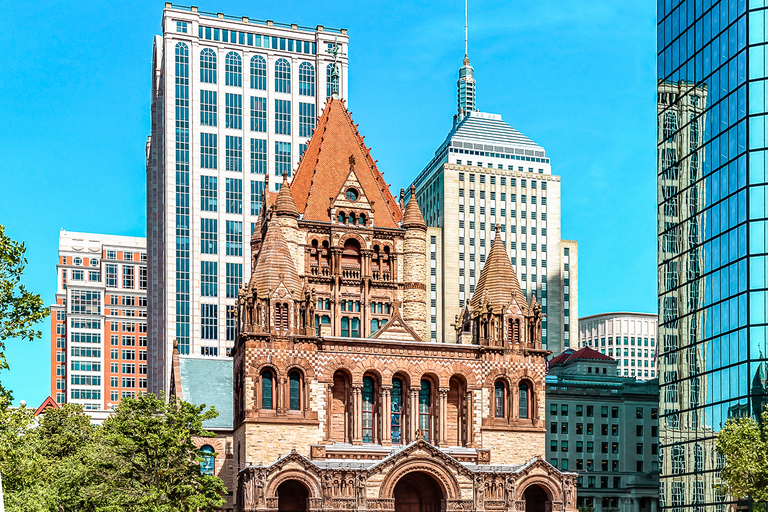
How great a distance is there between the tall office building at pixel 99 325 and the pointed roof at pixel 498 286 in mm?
110265

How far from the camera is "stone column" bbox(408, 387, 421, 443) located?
6812cm

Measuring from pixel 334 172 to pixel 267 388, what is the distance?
28552mm

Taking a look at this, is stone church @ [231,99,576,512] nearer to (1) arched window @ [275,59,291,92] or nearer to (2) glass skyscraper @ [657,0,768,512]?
(2) glass skyscraper @ [657,0,768,512]

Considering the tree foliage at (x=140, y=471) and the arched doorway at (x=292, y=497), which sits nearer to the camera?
the tree foliage at (x=140, y=471)

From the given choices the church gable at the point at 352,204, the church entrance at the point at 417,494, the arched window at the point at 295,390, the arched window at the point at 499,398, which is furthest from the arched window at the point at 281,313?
the church gable at the point at 352,204

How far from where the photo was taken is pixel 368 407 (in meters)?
68.8

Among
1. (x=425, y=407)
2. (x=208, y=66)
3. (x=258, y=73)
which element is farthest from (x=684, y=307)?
(x=208, y=66)

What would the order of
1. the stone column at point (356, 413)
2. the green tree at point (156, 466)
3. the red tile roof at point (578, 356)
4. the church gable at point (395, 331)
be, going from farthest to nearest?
1. the red tile roof at point (578, 356)
2. the church gable at point (395, 331)
3. the stone column at point (356, 413)
4. the green tree at point (156, 466)

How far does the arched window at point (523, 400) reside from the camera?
70000mm

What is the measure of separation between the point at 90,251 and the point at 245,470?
145 m

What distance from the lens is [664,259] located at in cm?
9881

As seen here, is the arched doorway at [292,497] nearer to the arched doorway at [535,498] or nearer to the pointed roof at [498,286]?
the arched doorway at [535,498]

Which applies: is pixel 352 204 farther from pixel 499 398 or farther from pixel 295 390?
pixel 295 390

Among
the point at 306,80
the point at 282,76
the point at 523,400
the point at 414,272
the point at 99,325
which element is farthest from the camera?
the point at 99,325
